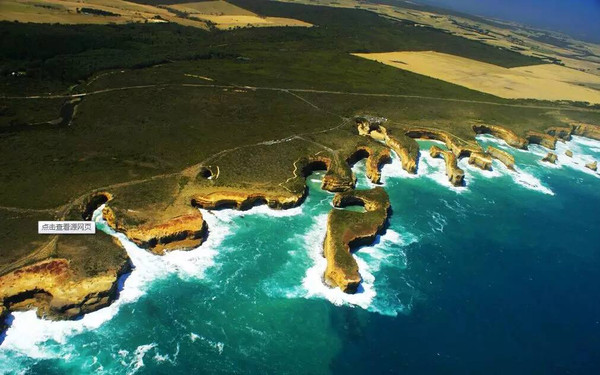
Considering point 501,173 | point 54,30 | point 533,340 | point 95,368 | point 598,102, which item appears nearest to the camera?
point 95,368

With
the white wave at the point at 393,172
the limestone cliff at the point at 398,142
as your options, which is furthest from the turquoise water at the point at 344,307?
the limestone cliff at the point at 398,142

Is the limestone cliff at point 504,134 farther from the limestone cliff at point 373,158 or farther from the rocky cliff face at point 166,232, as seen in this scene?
the rocky cliff face at point 166,232

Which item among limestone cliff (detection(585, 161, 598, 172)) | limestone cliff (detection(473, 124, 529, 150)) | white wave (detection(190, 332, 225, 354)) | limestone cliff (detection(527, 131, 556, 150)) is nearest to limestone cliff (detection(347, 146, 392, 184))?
limestone cliff (detection(473, 124, 529, 150))

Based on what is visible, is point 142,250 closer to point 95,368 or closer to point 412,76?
point 95,368

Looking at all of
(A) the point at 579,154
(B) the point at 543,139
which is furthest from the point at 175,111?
(A) the point at 579,154

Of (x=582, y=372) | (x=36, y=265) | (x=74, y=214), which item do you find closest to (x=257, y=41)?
(x=74, y=214)

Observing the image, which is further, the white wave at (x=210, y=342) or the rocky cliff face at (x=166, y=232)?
the rocky cliff face at (x=166, y=232)

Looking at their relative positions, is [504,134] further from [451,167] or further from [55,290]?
[55,290]
